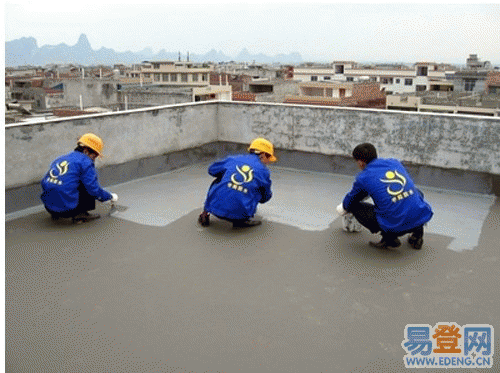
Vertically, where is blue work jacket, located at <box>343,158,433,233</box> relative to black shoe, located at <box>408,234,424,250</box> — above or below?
above

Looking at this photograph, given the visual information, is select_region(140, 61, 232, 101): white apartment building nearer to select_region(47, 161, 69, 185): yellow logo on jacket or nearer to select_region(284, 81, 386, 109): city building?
select_region(284, 81, 386, 109): city building

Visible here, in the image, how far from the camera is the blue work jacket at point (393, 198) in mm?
3725

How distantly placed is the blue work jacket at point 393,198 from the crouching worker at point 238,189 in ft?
3.27

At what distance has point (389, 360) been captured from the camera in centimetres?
256

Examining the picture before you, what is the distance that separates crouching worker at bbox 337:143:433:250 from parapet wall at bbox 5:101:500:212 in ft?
6.69

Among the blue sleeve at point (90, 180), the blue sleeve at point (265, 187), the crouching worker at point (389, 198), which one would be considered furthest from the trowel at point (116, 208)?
the crouching worker at point (389, 198)

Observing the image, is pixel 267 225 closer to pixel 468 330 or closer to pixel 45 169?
pixel 468 330

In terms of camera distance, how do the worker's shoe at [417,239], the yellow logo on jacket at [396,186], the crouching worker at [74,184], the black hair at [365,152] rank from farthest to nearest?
1. the crouching worker at [74,184]
2. the worker's shoe at [417,239]
3. the black hair at [365,152]
4. the yellow logo on jacket at [396,186]

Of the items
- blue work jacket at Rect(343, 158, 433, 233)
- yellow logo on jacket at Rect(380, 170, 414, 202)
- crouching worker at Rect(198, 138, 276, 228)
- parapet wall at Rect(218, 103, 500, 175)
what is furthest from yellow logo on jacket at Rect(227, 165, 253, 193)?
parapet wall at Rect(218, 103, 500, 175)

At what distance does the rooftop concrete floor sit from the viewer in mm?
2600

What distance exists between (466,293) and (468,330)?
1.63ft

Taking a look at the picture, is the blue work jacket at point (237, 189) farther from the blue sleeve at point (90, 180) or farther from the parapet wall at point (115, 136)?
the parapet wall at point (115, 136)

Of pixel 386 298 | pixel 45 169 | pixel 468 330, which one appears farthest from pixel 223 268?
pixel 45 169

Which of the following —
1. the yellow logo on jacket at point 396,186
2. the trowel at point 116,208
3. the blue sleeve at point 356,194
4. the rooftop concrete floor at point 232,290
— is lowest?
the rooftop concrete floor at point 232,290
